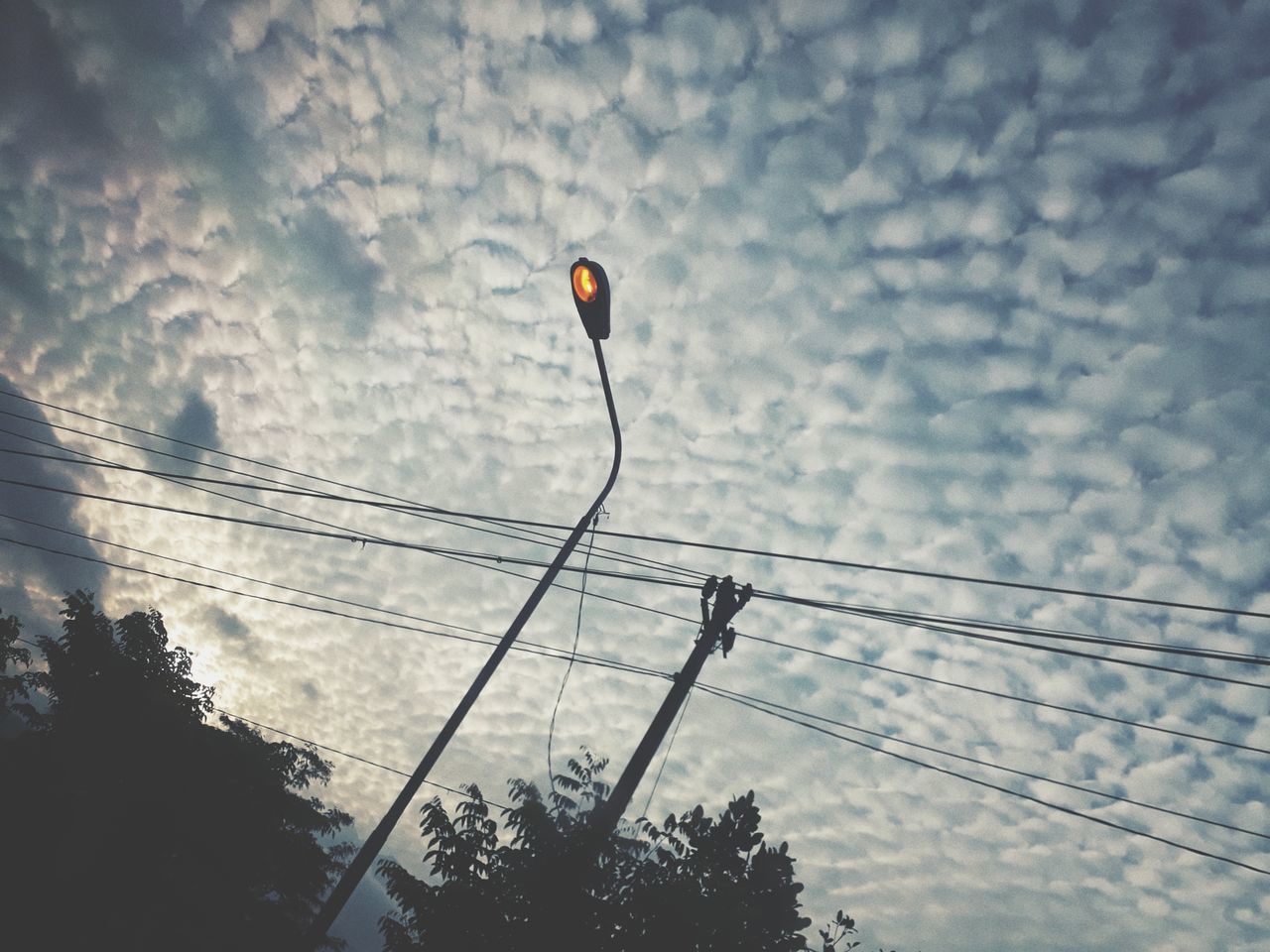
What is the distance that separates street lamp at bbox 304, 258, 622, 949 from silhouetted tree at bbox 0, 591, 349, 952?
28.5 feet

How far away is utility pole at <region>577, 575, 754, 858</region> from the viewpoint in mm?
7164

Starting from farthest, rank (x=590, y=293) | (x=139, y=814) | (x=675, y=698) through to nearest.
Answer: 1. (x=139, y=814)
2. (x=675, y=698)
3. (x=590, y=293)

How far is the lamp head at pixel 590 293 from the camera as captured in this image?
564cm

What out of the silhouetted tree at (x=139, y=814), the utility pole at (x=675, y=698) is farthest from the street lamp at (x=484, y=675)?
the silhouetted tree at (x=139, y=814)

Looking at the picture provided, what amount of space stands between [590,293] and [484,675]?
4.21 meters

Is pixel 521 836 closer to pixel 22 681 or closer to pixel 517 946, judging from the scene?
pixel 517 946

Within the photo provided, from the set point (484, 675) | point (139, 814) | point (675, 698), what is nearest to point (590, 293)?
point (484, 675)

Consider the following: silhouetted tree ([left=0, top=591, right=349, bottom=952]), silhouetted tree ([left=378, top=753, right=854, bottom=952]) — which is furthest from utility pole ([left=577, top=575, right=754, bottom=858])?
silhouetted tree ([left=0, top=591, right=349, bottom=952])

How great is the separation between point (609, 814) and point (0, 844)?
1621cm

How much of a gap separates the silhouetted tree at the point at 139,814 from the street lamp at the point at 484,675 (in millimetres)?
8675

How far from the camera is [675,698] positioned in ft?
27.2

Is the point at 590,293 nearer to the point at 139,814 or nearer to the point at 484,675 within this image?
the point at 484,675

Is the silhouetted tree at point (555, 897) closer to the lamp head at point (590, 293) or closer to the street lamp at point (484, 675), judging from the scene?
the street lamp at point (484, 675)

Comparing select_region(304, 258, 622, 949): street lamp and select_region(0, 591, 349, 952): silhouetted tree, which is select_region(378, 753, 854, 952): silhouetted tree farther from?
select_region(0, 591, 349, 952): silhouetted tree
